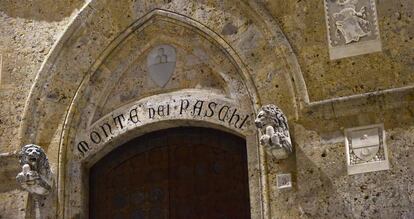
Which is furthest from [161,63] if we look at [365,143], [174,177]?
[365,143]

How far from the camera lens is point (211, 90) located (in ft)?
33.2

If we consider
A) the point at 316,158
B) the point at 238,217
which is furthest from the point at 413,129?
the point at 238,217

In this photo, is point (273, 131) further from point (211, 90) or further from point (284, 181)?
point (211, 90)

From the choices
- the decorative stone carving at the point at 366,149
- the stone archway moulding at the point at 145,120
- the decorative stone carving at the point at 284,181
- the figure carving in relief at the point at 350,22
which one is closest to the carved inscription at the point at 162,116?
the stone archway moulding at the point at 145,120

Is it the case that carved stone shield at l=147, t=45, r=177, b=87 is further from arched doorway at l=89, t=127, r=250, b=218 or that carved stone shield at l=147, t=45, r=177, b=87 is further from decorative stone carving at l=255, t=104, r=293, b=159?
decorative stone carving at l=255, t=104, r=293, b=159

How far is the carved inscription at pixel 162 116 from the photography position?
9867 millimetres

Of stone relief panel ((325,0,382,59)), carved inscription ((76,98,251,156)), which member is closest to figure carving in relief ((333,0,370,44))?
stone relief panel ((325,0,382,59))

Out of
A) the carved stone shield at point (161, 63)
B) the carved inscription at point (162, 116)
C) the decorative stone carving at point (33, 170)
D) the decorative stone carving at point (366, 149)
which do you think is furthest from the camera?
the carved stone shield at point (161, 63)

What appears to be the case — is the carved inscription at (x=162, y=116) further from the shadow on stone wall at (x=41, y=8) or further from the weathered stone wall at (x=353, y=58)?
the shadow on stone wall at (x=41, y=8)

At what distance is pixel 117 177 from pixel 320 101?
2425mm

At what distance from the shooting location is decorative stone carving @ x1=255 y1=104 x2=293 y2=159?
9.11 metres

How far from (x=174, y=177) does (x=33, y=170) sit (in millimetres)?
1447

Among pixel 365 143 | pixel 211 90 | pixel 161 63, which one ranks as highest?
pixel 161 63

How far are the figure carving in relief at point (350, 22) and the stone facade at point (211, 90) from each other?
165mm
